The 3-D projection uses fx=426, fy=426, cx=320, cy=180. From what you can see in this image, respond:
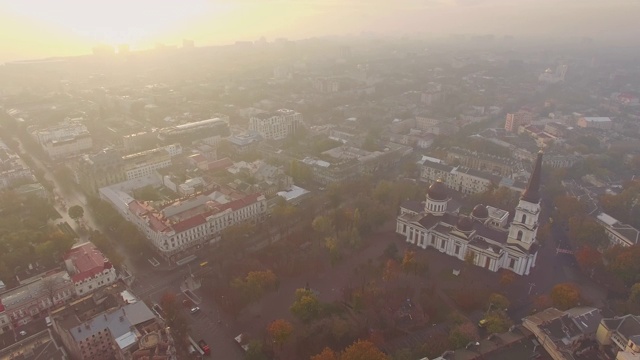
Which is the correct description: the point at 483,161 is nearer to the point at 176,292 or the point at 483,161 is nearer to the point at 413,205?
the point at 413,205

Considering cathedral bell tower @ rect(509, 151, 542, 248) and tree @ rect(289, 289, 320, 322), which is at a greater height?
cathedral bell tower @ rect(509, 151, 542, 248)

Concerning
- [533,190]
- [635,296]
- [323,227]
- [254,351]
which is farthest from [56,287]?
[635,296]

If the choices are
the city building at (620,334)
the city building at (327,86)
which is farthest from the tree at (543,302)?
the city building at (327,86)

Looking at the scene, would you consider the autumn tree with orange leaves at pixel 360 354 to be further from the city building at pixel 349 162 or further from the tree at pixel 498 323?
the city building at pixel 349 162

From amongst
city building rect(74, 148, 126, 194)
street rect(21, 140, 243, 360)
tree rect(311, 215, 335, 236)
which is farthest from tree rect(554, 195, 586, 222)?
city building rect(74, 148, 126, 194)

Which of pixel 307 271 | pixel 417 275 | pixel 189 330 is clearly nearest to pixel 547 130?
pixel 417 275

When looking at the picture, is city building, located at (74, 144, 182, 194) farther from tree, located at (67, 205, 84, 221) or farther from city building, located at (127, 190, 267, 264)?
city building, located at (127, 190, 267, 264)
